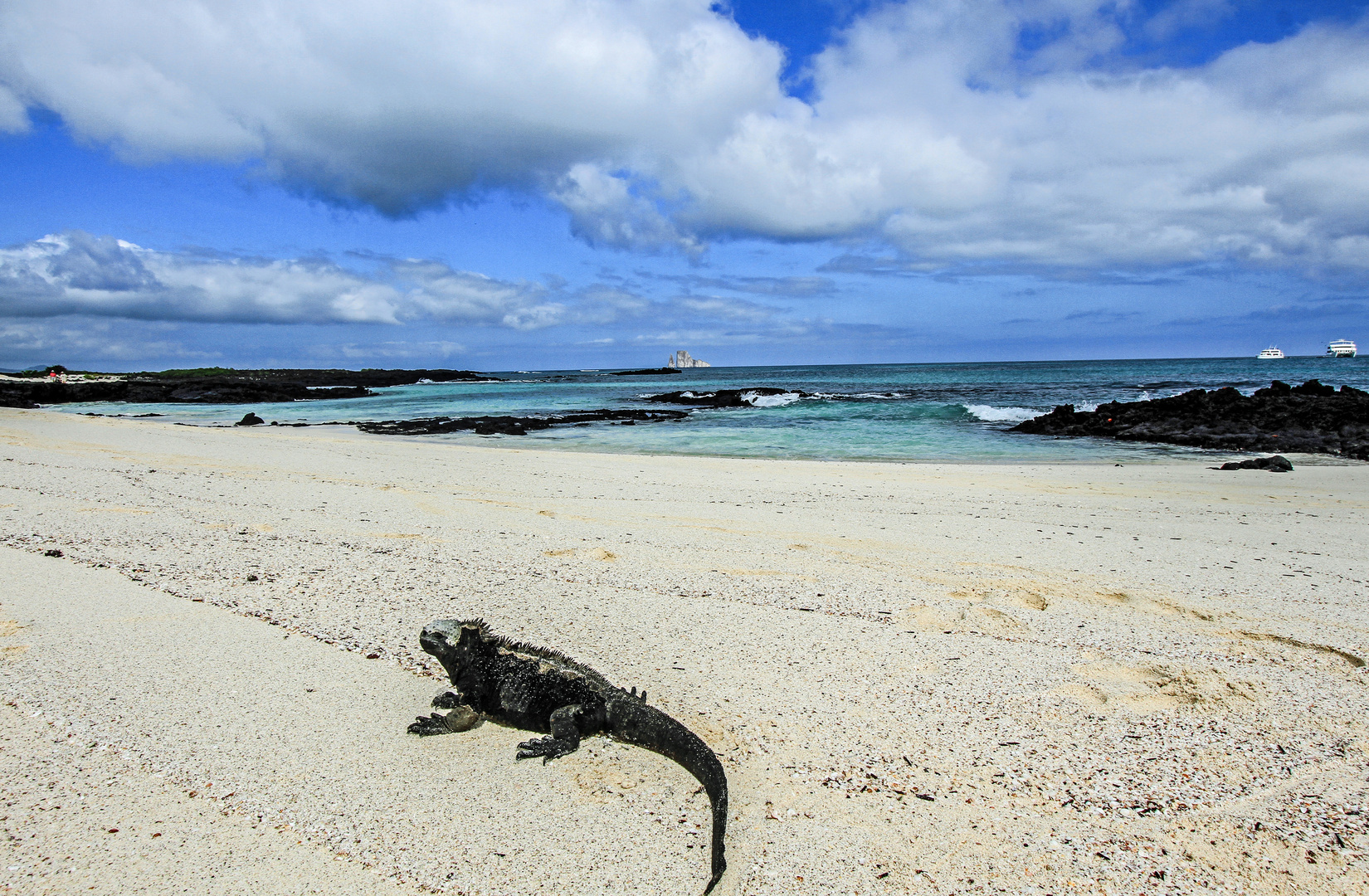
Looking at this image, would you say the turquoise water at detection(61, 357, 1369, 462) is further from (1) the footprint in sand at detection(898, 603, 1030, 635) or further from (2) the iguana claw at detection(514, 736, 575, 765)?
Result: (2) the iguana claw at detection(514, 736, 575, 765)

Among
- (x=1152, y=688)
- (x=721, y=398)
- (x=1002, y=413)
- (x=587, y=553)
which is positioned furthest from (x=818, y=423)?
(x=1152, y=688)

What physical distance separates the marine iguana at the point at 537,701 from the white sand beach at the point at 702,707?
0.32 ft

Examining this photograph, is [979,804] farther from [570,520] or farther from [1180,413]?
[1180,413]

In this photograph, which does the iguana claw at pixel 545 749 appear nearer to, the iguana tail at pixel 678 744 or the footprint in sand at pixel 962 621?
the iguana tail at pixel 678 744

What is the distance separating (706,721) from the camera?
10.8 feet

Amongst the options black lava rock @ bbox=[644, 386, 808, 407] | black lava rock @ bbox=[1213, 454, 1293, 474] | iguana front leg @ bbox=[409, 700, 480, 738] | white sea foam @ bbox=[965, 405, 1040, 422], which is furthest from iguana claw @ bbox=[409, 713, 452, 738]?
black lava rock @ bbox=[644, 386, 808, 407]

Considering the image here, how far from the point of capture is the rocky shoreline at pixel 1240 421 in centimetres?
1668

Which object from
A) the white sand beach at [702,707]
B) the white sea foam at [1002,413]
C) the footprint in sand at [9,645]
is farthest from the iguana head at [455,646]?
the white sea foam at [1002,413]

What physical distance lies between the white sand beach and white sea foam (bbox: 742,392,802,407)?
32065 millimetres

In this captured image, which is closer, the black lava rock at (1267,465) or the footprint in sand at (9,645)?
the footprint in sand at (9,645)

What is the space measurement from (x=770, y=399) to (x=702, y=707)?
39.9m

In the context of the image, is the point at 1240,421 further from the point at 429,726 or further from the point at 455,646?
the point at 429,726

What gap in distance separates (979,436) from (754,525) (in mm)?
15764

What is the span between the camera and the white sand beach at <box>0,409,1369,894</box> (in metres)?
2.39
